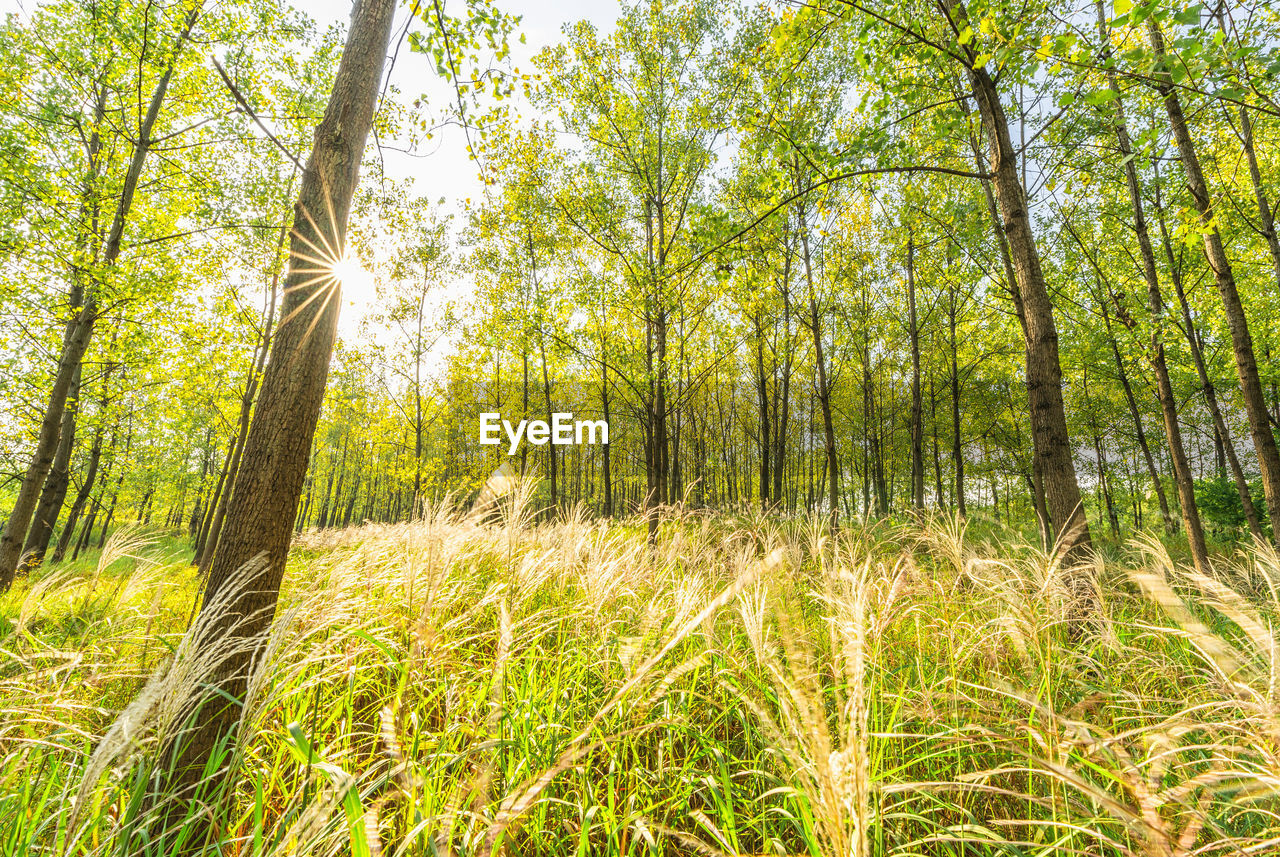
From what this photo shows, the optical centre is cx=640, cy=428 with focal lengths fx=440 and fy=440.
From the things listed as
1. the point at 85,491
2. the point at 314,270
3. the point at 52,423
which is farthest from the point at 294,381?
the point at 85,491

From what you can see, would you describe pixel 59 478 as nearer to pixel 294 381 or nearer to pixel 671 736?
pixel 294 381

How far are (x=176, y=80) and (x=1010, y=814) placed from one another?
46.6ft

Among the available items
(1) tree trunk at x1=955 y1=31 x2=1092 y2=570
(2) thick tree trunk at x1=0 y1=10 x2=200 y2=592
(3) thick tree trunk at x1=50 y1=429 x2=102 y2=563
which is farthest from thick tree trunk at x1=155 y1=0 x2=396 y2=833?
(3) thick tree trunk at x1=50 y1=429 x2=102 y2=563

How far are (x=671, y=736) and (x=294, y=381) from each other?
2500 mm

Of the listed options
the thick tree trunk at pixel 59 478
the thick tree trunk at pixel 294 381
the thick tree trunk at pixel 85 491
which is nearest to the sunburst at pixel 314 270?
the thick tree trunk at pixel 294 381

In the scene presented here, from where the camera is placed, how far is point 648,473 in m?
8.88

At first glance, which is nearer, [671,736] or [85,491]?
[671,736]

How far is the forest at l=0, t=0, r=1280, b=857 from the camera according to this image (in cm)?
142

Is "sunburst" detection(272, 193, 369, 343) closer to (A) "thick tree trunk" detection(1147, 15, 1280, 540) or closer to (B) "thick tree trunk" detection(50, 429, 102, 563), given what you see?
(A) "thick tree trunk" detection(1147, 15, 1280, 540)

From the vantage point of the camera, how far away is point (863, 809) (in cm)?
83

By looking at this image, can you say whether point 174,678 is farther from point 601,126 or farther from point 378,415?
point 378,415

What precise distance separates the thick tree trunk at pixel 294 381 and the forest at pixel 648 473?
0.02 m

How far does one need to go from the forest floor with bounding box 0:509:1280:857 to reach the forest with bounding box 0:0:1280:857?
0.03 m

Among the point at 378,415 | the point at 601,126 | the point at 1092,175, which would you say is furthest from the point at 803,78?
the point at 378,415
